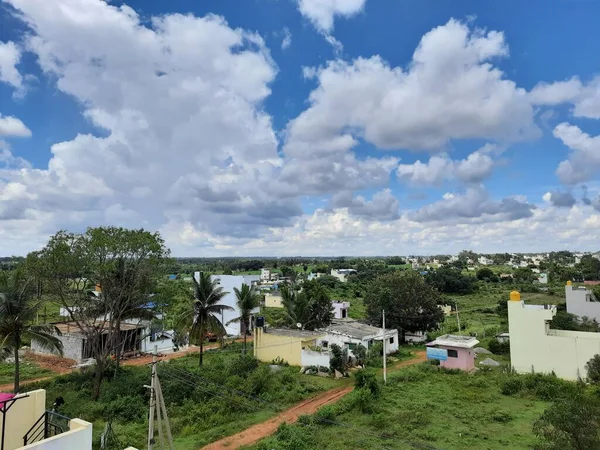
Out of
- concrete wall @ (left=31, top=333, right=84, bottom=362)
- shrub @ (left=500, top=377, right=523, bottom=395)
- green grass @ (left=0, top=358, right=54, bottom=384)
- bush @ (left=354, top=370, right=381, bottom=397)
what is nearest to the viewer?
bush @ (left=354, top=370, right=381, bottom=397)

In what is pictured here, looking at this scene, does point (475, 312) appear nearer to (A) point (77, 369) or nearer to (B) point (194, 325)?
(B) point (194, 325)

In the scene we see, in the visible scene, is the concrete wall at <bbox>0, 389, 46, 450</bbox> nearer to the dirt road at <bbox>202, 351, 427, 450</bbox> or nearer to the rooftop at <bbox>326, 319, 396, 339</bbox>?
the dirt road at <bbox>202, 351, 427, 450</bbox>

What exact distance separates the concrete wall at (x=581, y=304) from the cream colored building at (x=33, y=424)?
38.4 metres

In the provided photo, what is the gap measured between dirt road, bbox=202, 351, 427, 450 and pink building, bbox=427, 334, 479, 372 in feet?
24.6

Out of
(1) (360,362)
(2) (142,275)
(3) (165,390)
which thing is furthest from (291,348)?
(2) (142,275)

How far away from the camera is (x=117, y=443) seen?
1370 centimetres

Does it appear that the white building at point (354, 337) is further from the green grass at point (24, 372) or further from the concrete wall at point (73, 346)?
the green grass at point (24, 372)

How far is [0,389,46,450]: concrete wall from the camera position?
8.73 metres

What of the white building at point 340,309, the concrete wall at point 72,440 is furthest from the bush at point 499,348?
the concrete wall at point 72,440

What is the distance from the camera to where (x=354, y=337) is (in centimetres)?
2706

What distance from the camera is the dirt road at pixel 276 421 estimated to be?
14078mm

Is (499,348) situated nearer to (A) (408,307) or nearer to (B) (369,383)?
(A) (408,307)

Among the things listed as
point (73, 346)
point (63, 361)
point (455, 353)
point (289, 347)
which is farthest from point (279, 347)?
point (63, 361)

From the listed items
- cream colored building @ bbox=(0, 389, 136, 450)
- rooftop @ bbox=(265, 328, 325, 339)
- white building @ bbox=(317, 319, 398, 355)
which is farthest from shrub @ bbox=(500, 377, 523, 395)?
cream colored building @ bbox=(0, 389, 136, 450)
